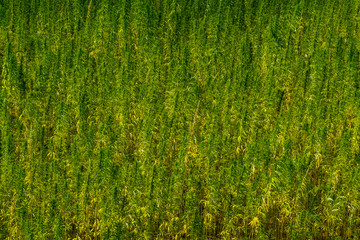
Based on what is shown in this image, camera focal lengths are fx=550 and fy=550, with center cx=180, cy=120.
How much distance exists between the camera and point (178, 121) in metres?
4.86

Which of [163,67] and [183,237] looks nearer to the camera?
[183,237]

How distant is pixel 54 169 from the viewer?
166 inches

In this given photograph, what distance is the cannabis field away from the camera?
424 centimetres

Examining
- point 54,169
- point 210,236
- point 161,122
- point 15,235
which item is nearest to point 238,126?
point 161,122

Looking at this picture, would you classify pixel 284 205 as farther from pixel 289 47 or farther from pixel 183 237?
pixel 289 47

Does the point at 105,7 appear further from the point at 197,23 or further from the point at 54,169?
the point at 54,169

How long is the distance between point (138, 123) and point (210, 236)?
1.25 meters

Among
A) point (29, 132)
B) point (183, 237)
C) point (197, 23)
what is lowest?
point (183, 237)

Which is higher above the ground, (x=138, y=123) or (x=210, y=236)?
(x=138, y=123)

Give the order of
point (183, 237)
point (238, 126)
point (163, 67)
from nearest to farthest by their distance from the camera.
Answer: point (183, 237)
point (238, 126)
point (163, 67)

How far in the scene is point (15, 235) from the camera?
165 inches

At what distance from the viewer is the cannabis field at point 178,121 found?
424 centimetres

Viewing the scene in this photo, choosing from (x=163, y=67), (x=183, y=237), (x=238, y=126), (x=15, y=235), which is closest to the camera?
(x=15, y=235)

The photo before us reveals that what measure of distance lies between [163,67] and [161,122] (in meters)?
0.95
